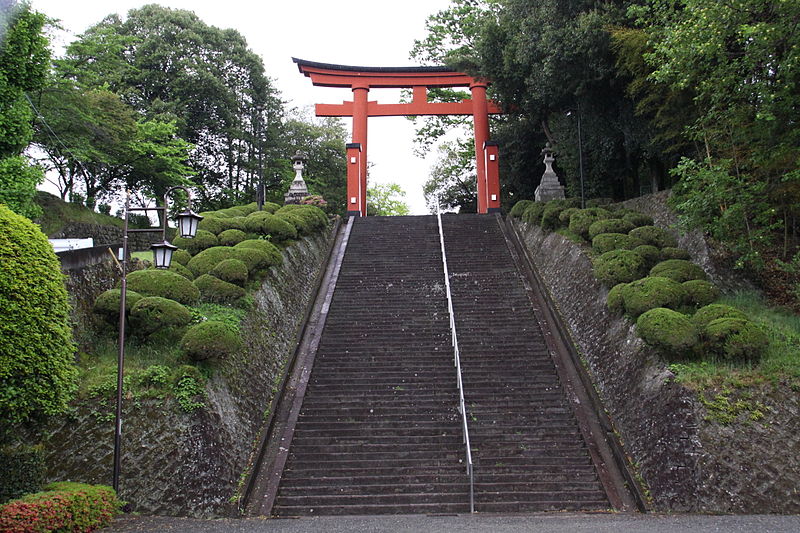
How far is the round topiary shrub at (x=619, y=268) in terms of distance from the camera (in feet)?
34.7

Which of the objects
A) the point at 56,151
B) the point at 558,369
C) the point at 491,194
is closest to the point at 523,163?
the point at 491,194

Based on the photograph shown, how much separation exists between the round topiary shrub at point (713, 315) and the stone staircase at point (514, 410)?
7.68 ft

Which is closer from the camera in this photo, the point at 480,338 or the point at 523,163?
the point at 480,338

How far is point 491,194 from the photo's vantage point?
21.1 metres

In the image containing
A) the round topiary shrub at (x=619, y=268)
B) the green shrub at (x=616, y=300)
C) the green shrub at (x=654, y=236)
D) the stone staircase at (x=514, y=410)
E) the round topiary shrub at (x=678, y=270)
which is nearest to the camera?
the stone staircase at (x=514, y=410)

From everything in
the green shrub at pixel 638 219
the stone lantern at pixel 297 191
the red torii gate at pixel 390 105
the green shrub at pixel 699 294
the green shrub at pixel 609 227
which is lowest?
the green shrub at pixel 699 294

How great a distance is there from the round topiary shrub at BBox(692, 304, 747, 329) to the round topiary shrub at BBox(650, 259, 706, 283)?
4.78ft

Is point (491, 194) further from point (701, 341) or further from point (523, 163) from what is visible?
point (701, 341)

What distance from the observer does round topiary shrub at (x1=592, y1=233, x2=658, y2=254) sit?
467 inches

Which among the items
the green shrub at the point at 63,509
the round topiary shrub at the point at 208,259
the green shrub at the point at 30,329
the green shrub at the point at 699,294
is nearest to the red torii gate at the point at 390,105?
the round topiary shrub at the point at 208,259

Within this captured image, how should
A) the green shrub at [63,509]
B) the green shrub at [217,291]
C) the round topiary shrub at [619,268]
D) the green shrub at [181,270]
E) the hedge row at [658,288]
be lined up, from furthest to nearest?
the green shrub at [181,270], the round topiary shrub at [619,268], the green shrub at [217,291], the hedge row at [658,288], the green shrub at [63,509]

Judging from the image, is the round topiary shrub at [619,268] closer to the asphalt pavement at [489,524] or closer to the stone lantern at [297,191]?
the asphalt pavement at [489,524]

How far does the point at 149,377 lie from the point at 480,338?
5988 millimetres

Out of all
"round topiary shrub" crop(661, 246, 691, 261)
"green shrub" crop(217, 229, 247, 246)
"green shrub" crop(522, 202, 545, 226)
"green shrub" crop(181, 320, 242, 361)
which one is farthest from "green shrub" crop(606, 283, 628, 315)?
"green shrub" crop(217, 229, 247, 246)
